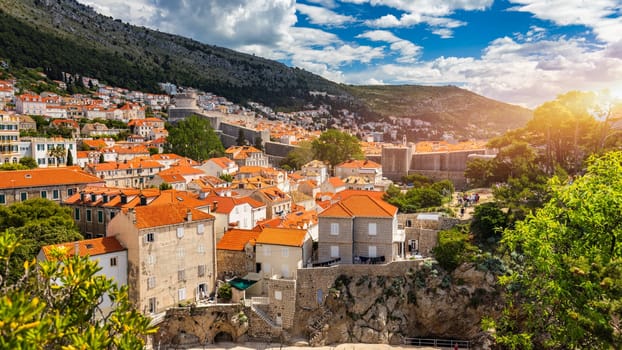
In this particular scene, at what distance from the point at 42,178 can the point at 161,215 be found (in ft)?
48.1

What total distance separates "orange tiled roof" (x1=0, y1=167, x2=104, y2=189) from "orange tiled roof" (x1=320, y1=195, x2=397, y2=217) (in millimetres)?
21423

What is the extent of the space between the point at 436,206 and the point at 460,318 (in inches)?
417

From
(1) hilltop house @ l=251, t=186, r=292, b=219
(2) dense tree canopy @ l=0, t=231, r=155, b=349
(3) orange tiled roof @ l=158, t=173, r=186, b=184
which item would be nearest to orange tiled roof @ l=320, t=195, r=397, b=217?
(1) hilltop house @ l=251, t=186, r=292, b=219

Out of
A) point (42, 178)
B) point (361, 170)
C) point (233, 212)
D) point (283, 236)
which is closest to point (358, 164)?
point (361, 170)

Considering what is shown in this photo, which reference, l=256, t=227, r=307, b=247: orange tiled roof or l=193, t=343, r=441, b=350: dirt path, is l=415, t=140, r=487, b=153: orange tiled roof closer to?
l=256, t=227, r=307, b=247: orange tiled roof

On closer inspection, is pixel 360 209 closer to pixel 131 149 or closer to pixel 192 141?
pixel 131 149

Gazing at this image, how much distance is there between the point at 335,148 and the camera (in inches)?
2621

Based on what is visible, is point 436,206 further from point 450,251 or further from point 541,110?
point 541,110

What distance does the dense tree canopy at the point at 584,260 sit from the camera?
11742 millimetres

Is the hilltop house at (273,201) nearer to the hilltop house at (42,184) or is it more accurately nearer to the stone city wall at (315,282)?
the stone city wall at (315,282)

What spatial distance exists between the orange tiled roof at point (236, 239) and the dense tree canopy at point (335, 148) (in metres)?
37.1

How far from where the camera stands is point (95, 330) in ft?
30.8

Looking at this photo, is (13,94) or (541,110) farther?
(13,94)

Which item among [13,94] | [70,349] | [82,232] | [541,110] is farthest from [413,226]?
[13,94]
